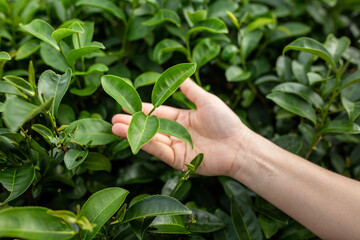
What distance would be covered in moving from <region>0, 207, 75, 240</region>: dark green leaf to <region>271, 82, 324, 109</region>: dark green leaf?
2.92 ft

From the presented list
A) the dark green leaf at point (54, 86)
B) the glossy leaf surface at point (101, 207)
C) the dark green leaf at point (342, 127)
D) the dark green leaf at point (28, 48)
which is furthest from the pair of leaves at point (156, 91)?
the dark green leaf at point (342, 127)

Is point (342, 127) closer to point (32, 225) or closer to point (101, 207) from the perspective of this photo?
point (101, 207)

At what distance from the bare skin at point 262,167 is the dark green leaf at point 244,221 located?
0.27 feet

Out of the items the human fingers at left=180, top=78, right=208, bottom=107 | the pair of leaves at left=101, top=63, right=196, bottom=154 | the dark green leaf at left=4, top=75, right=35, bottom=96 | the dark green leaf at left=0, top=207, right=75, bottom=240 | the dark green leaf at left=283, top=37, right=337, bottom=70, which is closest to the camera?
the dark green leaf at left=0, top=207, right=75, bottom=240

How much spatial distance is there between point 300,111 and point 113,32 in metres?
0.95

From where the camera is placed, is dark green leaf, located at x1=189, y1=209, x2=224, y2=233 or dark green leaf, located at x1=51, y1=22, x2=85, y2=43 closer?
dark green leaf, located at x1=51, y1=22, x2=85, y2=43

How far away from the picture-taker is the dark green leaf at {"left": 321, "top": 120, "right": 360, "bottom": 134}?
3.42 ft

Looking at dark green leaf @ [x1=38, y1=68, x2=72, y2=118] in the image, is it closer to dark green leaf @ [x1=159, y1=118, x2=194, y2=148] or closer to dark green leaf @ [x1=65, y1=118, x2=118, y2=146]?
dark green leaf @ [x1=65, y1=118, x2=118, y2=146]

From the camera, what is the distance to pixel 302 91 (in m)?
1.16

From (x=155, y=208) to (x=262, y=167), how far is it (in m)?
0.47

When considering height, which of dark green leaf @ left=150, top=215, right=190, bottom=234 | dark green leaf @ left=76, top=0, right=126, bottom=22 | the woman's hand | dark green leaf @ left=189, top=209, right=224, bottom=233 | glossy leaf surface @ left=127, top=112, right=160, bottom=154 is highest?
dark green leaf @ left=76, top=0, right=126, bottom=22

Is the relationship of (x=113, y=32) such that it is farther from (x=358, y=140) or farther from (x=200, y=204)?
(x=358, y=140)

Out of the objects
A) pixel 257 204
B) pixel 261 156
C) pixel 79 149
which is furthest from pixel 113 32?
pixel 257 204

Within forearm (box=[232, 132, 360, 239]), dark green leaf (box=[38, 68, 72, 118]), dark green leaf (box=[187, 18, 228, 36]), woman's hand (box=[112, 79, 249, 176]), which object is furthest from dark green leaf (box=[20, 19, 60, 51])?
forearm (box=[232, 132, 360, 239])
